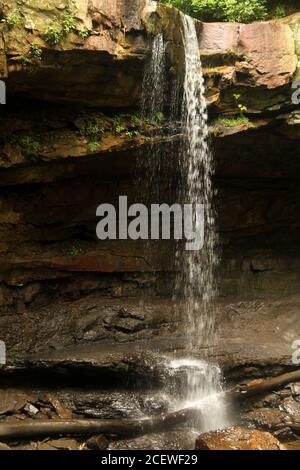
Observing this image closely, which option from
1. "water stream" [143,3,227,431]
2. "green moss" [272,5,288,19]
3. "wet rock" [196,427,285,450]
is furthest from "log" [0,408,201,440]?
"green moss" [272,5,288,19]

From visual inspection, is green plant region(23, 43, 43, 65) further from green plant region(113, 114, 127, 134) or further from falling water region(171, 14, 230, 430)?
falling water region(171, 14, 230, 430)

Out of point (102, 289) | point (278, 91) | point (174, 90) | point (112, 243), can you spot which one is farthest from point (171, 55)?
point (102, 289)

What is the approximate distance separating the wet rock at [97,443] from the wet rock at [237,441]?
1.36 metres

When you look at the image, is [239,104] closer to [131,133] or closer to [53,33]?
[131,133]

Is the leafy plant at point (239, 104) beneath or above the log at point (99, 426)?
above

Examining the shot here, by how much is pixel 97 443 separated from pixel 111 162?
4.89 meters

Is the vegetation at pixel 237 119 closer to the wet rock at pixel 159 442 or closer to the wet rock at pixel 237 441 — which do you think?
the wet rock at pixel 237 441

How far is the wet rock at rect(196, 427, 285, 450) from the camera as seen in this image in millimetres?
5008

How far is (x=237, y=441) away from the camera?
5102 millimetres

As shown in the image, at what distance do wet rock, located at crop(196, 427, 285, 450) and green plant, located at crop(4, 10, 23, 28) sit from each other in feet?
19.9

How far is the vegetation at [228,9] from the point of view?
810 cm

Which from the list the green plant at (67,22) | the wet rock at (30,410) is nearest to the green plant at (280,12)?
the green plant at (67,22)

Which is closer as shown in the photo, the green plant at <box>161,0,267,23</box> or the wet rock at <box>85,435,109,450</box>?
the wet rock at <box>85,435,109,450</box>

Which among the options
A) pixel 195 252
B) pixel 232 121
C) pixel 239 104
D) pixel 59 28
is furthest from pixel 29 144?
pixel 195 252
